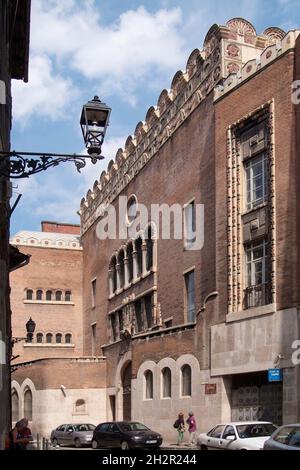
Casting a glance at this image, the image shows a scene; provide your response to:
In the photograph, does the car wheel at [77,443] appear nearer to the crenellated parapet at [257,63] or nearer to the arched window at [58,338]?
the crenellated parapet at [257,63]

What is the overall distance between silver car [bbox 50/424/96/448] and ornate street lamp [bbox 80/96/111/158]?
26263 mm

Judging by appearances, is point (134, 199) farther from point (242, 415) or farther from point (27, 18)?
point (27, 18)

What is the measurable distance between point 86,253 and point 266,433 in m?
41.9

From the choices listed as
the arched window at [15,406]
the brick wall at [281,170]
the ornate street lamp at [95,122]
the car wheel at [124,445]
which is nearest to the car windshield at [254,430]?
the brick wall at [281,170]

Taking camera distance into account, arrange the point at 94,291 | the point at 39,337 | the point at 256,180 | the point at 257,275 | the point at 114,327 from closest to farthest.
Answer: the point at 257,275
the point at 256,180
the point at 114,327
the point at 94,291
the point at 39,337

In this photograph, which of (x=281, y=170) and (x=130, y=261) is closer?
(x=281, y=170)

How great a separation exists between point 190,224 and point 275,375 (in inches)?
491

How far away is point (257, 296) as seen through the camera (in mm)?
30172

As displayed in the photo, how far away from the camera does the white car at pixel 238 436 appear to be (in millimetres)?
21203

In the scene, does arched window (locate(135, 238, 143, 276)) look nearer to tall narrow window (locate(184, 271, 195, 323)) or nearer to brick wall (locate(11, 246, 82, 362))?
tall narrow window (locate(184, 271, 195, 323))

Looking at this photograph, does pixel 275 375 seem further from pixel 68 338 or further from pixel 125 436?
pixel 68 338

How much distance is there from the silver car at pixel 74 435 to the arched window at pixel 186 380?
4968 millimetres

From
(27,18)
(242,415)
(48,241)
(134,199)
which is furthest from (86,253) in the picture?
(27,18)

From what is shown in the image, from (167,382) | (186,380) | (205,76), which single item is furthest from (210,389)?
(205,76)
